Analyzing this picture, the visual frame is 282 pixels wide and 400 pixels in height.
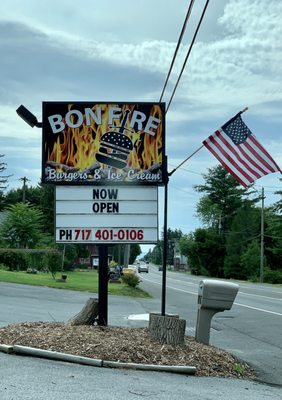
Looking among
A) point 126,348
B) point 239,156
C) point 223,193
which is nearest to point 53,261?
point 239,156

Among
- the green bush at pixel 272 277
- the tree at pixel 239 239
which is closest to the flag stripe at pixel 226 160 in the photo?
the green bush at pixel 272 277

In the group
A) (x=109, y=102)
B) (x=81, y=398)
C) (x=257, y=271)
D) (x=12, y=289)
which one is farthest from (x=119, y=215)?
(x=257, y=271)

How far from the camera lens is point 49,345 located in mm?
7973

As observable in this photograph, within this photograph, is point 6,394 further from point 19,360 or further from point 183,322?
point 183,322

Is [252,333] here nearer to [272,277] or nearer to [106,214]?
[106,214]

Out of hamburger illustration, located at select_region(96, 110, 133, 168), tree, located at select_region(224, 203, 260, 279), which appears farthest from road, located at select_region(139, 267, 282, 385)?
tree, located at select_region(224, 203, 260, 279)

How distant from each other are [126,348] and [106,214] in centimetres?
271

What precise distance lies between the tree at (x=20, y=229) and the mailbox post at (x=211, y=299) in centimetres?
4320

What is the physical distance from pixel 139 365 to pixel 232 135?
416 cm

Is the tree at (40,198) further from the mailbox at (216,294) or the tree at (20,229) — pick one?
the mailbox at (216,294)

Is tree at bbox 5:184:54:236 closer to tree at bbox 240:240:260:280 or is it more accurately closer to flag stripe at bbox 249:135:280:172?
tree at bbox 240:240:260:280

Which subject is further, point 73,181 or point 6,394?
point 73,181

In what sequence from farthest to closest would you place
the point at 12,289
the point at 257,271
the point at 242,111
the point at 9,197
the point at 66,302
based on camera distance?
the point at 9,197 < the point at 257,271 < the point at 12,289 < the point at 66,302 < the point at 242,111

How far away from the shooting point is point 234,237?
280 ft
